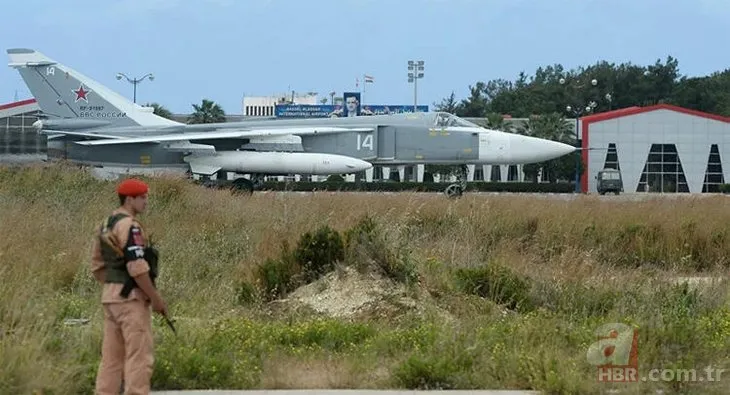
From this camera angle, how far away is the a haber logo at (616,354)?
723cm

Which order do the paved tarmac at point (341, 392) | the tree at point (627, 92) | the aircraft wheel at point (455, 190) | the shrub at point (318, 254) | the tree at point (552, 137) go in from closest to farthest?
1. the paved tarmac at point (341, 392)
2. the shrub at point (318, 254)
3. the aircraft wheel at point (455, 190)
4. the tree at point (552, 137)
5. the tree at point (627, 92)

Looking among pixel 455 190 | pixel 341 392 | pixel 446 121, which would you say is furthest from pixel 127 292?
pixel 446 121

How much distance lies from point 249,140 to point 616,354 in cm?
2534

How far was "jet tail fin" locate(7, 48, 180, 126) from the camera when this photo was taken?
3412 cm

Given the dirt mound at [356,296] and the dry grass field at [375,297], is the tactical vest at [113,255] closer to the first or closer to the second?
the dry grass field at [375,297]

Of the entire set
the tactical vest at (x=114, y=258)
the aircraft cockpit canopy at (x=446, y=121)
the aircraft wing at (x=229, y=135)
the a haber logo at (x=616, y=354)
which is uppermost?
the aircraft cockpit canopy at (x=446, y=121)

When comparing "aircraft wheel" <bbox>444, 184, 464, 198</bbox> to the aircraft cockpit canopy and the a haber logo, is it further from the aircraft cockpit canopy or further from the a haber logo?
the a haber logo

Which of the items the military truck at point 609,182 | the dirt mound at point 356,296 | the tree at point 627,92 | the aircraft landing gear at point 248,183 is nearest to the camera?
the dirt mound at point 356,296

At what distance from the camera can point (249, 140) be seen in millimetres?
31922

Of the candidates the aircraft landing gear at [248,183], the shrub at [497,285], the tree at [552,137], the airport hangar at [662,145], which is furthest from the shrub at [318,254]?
the airport hangar at [662,145]

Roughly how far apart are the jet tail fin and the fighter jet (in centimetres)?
4

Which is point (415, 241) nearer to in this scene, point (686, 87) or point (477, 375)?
point (477, 375)

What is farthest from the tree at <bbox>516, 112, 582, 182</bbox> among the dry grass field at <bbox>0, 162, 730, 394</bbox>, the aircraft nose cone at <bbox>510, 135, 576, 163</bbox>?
the dry grass field at <bbox>0, 162, 730, 394</bbox>

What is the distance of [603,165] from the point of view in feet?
191
